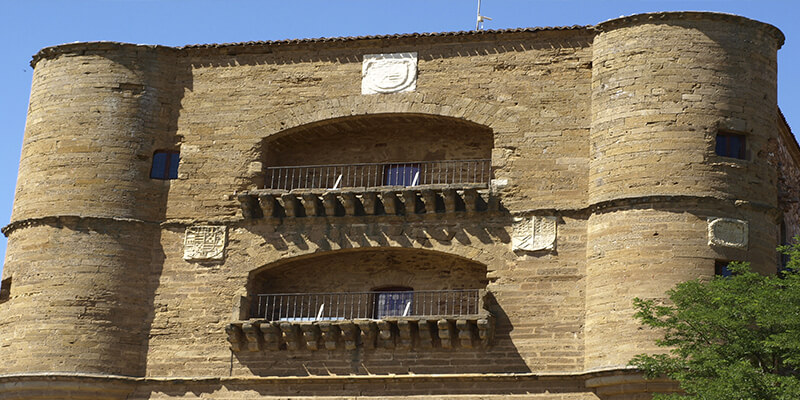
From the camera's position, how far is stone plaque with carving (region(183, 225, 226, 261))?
29.1 meters

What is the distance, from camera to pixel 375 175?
96.8 ft

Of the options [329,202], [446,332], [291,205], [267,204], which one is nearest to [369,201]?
[329,202]

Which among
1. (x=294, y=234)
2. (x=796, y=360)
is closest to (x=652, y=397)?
(x=796, y=360)

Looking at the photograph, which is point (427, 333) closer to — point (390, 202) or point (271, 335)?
point (390, 202)

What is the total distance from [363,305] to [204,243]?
3.24 m

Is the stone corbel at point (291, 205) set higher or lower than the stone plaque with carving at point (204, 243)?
higher

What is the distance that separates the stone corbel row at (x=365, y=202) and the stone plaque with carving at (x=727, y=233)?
396cm

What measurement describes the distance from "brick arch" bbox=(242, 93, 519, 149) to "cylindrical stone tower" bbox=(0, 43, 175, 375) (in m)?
2.17

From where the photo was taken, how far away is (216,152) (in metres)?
29.8

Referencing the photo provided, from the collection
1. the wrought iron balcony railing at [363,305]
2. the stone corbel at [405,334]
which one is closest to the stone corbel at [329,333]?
the wrought iron balcony railing at [363,305]

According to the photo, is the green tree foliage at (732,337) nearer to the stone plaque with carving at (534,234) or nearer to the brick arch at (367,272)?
the stone plaque with carving at (534,234)

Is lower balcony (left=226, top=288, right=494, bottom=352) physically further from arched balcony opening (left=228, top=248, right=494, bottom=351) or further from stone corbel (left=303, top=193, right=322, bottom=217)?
stone corbel (left=303, top=193, right=322, bottom=217)

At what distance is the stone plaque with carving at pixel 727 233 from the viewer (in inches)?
1041

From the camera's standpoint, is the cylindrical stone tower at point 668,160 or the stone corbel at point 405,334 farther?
the stone corbel at point 405,334
